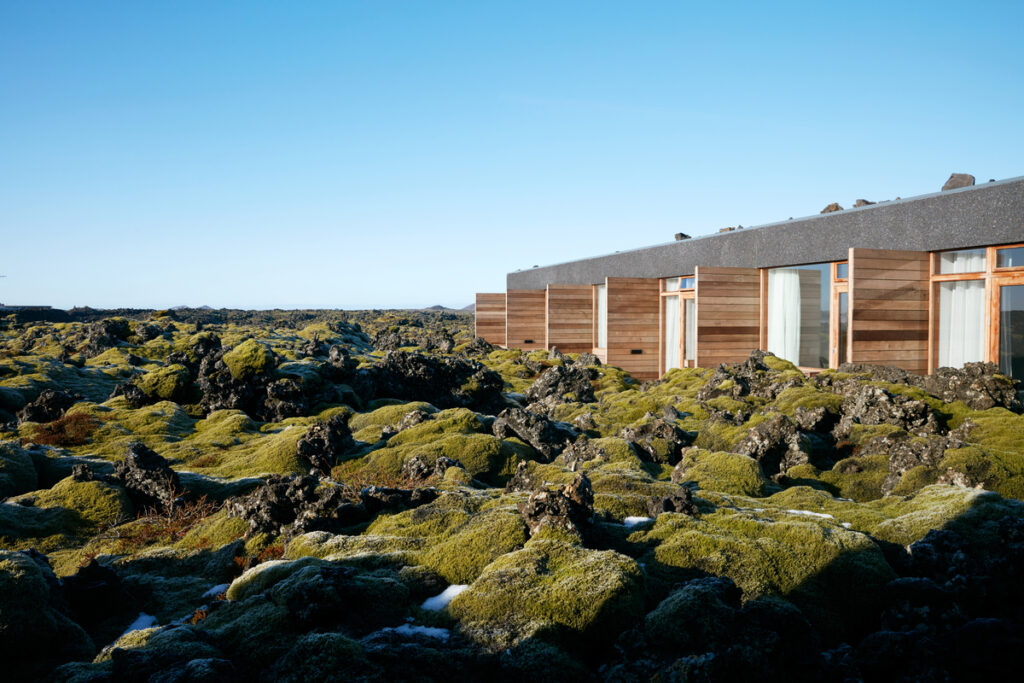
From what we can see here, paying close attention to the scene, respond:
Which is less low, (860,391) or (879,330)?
(879,330)

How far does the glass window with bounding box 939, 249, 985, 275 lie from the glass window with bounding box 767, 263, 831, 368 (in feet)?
11.1

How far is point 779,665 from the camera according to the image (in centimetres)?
436

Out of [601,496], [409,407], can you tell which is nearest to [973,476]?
[601,496]

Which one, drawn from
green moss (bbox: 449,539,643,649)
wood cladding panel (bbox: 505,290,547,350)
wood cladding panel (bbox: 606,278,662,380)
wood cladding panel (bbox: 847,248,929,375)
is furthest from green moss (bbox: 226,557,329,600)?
wood cladding panel (bbox: 505,290,547,350)

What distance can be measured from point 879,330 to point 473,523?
45.4 feet

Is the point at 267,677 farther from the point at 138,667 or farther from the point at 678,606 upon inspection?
the point at 678,606

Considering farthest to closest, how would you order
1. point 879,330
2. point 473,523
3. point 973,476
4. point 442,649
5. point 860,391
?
point 879,330, point 860,391, point 973,476, point 473,523, point 442,649

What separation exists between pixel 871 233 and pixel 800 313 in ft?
12.4

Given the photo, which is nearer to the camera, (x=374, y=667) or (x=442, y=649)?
(x=374, y=667)

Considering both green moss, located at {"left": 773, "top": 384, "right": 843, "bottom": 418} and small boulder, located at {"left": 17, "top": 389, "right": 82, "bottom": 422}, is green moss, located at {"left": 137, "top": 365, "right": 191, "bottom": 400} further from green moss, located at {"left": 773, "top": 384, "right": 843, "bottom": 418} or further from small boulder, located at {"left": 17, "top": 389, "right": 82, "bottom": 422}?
green moss, located at {"left": 773, "top": 384, "right": 843, "bottom": 418}

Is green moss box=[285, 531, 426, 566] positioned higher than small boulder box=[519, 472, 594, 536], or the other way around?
small boulder box=[519, 472, 594, 536]

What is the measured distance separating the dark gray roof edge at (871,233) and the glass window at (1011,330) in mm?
1313

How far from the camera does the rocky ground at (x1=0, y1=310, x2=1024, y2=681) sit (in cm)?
462

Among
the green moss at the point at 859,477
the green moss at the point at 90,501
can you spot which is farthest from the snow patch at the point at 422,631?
the green moss at the point at 859,477
